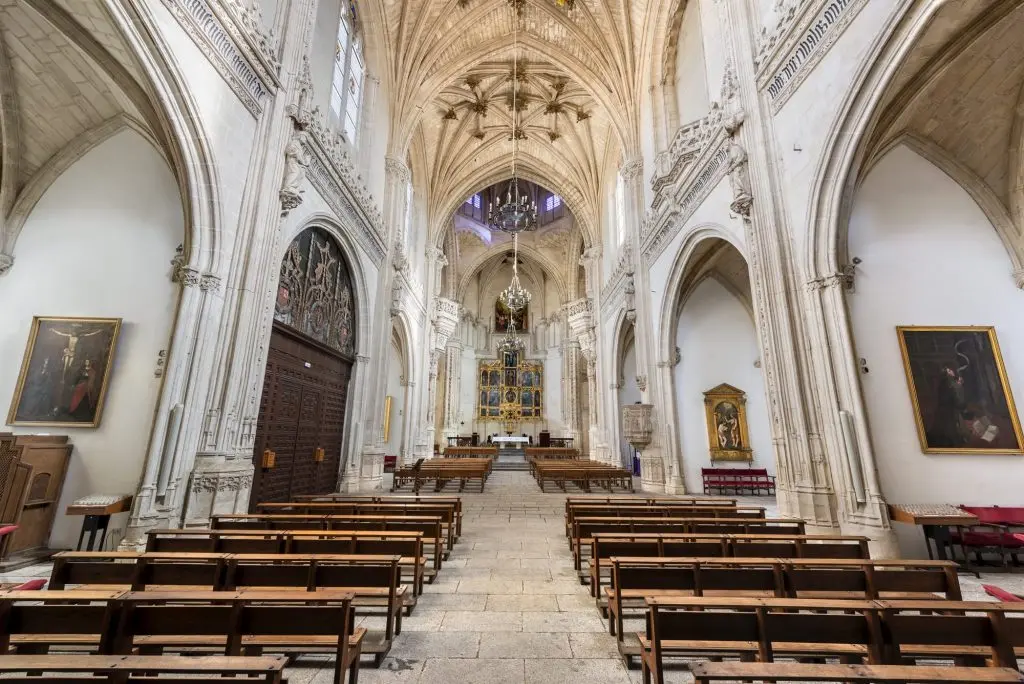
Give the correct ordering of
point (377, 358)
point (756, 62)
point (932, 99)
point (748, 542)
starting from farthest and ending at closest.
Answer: point (377, 358) < point (756, 62) < point (932, 99) < point (748, 542)

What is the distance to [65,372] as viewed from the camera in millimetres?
5500

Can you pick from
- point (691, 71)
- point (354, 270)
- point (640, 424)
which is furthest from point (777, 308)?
point (354, 270)

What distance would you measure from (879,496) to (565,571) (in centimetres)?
390

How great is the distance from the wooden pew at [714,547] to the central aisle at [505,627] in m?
0.54

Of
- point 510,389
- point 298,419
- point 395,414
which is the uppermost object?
point 510,389

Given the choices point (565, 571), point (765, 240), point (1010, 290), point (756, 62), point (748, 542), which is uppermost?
point (756, 62)

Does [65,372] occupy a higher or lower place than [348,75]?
lower

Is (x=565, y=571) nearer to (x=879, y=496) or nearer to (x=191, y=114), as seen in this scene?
(x=879, y=496)

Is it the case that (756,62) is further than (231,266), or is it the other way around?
(756,62)

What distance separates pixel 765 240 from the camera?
6453mm

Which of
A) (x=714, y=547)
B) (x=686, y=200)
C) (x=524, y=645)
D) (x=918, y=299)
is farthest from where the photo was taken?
(x=686, y=200)

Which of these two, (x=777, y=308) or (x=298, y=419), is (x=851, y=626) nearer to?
(x=777, y=308)

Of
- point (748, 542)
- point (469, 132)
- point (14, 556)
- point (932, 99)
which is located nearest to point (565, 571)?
point (748, 542)

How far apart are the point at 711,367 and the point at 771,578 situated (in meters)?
9.22
